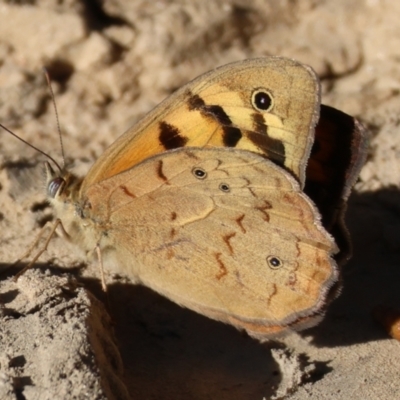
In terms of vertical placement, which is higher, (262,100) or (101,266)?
(262,100)

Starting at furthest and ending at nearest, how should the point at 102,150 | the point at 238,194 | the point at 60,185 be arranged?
the point at 102,150
the point at 60,185
the point at 238,194

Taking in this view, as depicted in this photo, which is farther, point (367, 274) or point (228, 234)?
point (367, 274)

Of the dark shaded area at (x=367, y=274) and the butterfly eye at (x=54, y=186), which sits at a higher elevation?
the butterfly eye at (x=54, y=186)

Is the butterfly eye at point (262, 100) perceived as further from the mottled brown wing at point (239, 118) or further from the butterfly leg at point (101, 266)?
the butterfly leg at point (101, 266)

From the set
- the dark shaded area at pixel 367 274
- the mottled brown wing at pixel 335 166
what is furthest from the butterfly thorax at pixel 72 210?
the dark shaded area at pixel 367 274

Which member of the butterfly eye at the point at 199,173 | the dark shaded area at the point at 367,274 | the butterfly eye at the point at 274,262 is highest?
the butterfly eye at the point at 199,173

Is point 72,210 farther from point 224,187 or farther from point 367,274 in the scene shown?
point 367,274

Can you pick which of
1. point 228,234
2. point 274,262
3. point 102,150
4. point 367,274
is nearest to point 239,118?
point 228,234

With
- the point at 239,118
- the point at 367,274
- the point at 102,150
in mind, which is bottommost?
the point at 367,274

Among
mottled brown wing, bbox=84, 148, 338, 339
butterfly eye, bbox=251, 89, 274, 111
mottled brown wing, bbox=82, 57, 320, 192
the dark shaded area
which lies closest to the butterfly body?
mottled brown wing, bbox=84, 148, 338, 339
